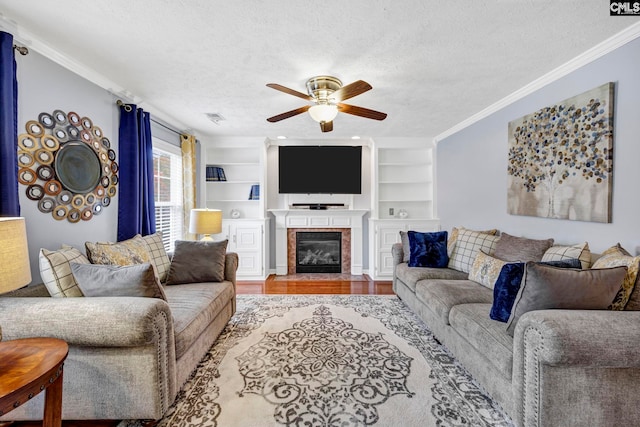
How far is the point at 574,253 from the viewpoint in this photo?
211 cm

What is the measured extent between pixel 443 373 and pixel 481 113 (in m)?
3.06

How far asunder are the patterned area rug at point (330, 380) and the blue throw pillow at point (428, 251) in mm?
704

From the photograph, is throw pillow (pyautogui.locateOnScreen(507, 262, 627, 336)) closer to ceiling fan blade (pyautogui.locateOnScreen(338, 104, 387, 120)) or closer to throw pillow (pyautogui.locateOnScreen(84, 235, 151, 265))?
ceiling fan blade (pyautogui.locateOnScreen(338, 104, 387, 120))

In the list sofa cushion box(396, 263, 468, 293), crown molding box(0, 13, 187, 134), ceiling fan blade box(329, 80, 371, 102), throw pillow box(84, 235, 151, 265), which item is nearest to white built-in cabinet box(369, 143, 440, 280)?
sofa cushion box(396, 263, 468, 293)

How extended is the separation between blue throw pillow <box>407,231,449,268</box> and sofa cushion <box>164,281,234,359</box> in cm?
216

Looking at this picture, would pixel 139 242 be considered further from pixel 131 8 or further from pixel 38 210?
pixel 131 8

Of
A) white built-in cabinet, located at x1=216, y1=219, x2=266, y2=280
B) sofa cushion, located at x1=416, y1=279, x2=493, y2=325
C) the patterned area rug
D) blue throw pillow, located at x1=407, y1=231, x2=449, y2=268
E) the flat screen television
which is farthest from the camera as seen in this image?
the flat screen television

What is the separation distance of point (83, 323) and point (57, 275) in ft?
1.88

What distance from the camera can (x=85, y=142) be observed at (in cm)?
249

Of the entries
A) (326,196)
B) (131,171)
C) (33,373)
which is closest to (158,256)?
(131,171)

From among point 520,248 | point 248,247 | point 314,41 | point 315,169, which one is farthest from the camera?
point 315,169

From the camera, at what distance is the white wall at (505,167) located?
6.41 ft

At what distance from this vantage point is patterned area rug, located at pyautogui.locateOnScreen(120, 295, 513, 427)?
1.69 meters

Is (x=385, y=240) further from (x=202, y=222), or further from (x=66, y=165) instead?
(x=66, y=165)
